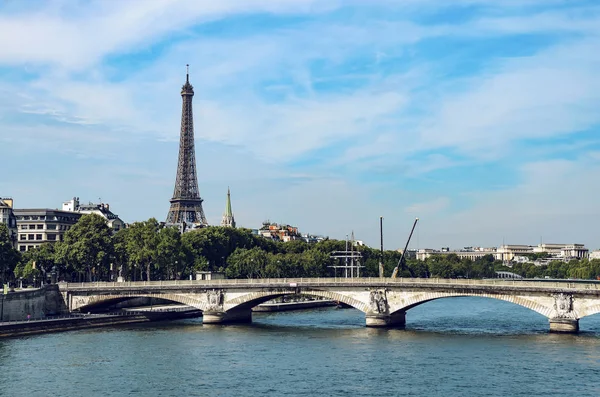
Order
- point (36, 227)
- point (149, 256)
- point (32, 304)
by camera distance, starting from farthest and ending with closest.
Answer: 1. point (36, 227)
2. point (149, 256)
3. point (32, 304)

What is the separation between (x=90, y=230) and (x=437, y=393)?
67.1 meters

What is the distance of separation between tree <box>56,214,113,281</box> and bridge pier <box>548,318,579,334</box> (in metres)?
56.7

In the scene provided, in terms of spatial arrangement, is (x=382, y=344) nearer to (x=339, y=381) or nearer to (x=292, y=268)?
(x=339, y=381)

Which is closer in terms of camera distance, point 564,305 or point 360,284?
point 564,305

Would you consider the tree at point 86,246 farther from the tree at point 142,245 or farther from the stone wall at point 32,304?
the stone wall at point 32,304

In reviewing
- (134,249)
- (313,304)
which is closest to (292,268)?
(313,304)

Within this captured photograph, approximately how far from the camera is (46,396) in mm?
44344

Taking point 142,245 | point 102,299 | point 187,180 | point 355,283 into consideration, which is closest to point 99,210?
point 187,180

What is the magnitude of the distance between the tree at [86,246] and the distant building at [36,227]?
35.1 m

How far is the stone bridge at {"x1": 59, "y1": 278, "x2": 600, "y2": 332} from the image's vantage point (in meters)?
67.7

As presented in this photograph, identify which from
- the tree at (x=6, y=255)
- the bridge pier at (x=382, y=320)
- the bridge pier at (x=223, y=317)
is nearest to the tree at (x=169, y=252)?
the tree at (x=6, y=255)

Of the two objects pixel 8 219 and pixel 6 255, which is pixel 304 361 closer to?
pixel 6 255

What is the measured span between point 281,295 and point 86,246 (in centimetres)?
3156

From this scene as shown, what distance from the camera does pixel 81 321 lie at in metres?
76.8
